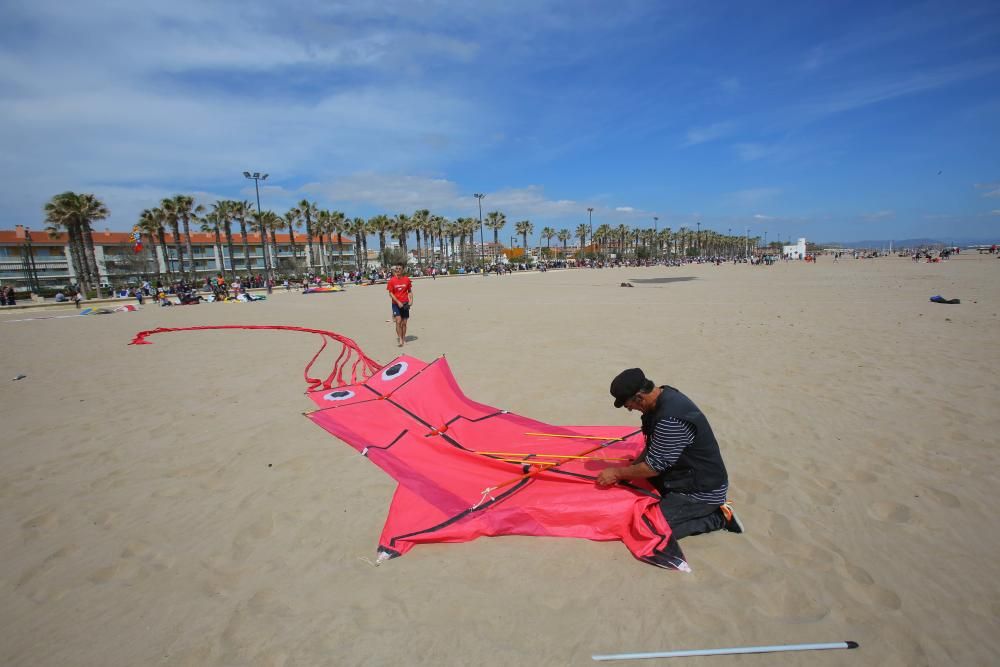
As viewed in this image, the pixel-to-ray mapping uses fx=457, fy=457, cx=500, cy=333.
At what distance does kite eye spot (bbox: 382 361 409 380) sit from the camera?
6.39 meters

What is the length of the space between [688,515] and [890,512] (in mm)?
1657

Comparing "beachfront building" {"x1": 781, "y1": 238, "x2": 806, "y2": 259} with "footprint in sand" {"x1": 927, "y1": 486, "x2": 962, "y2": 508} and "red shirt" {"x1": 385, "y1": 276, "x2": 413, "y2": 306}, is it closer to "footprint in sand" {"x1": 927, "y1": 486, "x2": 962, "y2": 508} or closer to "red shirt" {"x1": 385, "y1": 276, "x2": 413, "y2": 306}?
"red shirt" {"x1": 385, "y1": 276, "x2": 413, "y2": 306}

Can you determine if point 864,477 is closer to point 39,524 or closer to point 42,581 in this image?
point 42,581

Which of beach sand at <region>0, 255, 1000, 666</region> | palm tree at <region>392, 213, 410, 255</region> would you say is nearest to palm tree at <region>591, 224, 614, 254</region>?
palm tree at <region>392, 213, 410, 255</region>

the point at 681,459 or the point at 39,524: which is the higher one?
the point at 681,459

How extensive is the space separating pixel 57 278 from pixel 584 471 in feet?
233

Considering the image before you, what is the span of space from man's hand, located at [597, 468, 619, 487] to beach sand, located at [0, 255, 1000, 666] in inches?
16.7

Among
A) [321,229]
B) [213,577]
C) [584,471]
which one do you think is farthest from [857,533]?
[321,229]

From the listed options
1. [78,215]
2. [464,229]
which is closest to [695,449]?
[78,215]

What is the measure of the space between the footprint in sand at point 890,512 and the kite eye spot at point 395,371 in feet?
17.0

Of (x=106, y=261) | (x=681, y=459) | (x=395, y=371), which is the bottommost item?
(x=395, y=371)

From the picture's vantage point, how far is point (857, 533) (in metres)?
3.23

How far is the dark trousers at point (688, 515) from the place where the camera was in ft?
10.4

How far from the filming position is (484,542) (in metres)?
3.24
